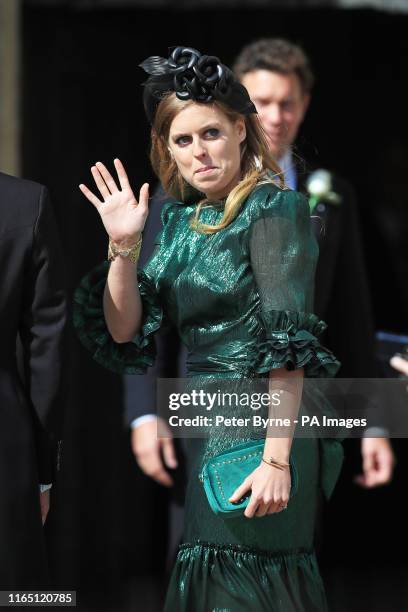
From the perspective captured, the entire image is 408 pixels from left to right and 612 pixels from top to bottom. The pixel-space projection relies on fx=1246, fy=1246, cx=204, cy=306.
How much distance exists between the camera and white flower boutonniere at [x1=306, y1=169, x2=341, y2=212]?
4094 mm

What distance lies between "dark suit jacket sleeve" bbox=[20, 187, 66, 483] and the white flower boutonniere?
1125 mm

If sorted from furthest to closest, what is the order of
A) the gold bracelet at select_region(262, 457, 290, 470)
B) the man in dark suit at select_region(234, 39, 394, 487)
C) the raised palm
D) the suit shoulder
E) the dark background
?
the dark background, the man in dark suit at select_region(234, 39, 394, 487), the suit shoulder, the raised palm, the gold bracelet at select_region(262, 457, 290, 470)

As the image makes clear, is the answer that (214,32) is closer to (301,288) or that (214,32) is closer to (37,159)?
(37,159)

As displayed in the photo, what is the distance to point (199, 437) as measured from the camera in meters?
3.17

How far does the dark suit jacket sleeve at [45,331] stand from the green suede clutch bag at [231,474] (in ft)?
1.53

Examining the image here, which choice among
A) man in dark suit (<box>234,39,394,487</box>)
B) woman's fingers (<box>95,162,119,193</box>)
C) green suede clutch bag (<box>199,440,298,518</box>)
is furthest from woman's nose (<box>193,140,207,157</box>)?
man in dark suit (<box>234,39,394,487</box>)

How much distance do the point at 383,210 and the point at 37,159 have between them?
5.28 feet

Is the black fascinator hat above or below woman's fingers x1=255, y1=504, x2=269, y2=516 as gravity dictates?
above

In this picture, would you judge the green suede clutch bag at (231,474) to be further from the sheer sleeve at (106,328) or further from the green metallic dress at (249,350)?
Answer: the sheer sleeve at (106,328)

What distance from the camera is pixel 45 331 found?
324cm

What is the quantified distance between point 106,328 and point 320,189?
3.82 ft

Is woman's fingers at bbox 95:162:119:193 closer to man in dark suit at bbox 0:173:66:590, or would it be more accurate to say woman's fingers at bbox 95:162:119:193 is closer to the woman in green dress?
the woman in green dress

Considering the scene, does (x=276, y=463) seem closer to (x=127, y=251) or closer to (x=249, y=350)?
(x=249, y=350)

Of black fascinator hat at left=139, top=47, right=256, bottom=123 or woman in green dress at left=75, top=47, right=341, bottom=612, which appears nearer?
woman in green dress at left=75, top=47, right=341, bottom=612
